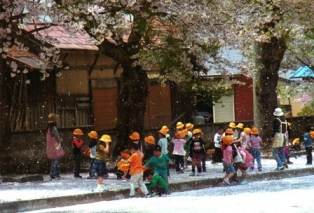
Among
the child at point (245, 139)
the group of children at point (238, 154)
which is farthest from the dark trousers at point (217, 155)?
the group of children at point (238, 154)

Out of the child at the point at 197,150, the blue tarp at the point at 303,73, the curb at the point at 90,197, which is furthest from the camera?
the blue tarp at the point at 303,73

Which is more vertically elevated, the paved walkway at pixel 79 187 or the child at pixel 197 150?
the child at pixel 197 150

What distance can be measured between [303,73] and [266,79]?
522 inches

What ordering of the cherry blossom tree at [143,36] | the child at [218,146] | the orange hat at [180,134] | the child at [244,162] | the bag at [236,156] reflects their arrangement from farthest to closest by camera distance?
the child at [218,146] → the orange hat at [180,134] → the cherry blossom tree at [143,36] → the child at [244,162] → the bag at [236,156]

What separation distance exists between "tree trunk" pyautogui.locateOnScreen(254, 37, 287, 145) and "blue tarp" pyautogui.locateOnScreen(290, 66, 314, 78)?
10770mm

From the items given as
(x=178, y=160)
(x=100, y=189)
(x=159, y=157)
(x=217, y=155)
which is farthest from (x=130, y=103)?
(x=100, y=189)

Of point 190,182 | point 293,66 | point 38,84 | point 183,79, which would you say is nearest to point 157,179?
→ point 190,182

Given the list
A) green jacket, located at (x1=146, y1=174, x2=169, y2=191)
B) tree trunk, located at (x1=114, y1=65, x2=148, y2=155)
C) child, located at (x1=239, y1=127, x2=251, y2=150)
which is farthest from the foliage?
green jacket, located at (x1=146, y1=174, x2=169, y2=191)

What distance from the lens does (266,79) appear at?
29469 millimetres

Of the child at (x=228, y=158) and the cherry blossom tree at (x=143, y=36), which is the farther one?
the cherry blossom tree at (x=143, y=36)

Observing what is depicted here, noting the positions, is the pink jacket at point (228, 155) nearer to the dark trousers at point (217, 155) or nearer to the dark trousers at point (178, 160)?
the dark trousers at point (178, 160)

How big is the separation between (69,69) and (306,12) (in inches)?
392

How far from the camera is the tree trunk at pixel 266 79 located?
1150 inches

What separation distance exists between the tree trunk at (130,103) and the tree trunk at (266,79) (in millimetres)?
7058
